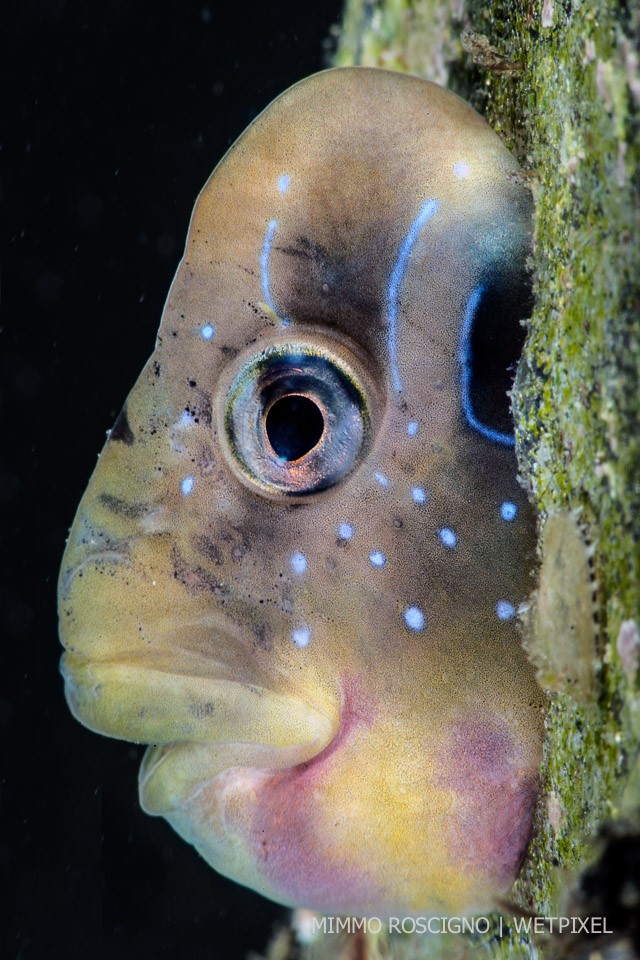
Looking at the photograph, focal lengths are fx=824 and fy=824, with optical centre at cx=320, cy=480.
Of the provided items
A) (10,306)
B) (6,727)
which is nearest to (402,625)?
(10,306)

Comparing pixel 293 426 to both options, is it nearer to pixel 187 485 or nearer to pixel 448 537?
pixel 187 485

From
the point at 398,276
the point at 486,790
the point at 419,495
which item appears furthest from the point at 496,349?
the point at 486,790

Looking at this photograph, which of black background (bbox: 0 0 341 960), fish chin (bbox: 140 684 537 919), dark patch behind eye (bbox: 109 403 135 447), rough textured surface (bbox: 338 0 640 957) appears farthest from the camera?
black background (bbox: 0 0 341 960)

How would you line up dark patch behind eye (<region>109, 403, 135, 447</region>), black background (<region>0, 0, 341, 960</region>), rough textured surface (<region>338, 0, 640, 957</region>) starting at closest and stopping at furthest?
rough textured surface (<region>338, 0, 640, 957</region>)
dark patch behind eye (<region>109, 403, 135, 447</region>)
black background (<region>0, 0, 341, 960</region>)

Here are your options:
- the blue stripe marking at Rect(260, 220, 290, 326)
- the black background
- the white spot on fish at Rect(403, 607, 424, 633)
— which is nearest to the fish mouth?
the white spot on fish at Rect(403, 607, 424, 633)

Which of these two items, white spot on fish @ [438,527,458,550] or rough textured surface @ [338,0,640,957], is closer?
rough textured surface @ [338,0,640,957]

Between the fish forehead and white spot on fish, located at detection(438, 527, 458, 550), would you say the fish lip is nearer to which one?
white spot on fish, located at detection(438, 527, 458, 550)

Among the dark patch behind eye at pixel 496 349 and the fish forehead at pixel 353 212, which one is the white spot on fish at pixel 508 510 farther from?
the fish forehead at pixel 353 212
